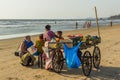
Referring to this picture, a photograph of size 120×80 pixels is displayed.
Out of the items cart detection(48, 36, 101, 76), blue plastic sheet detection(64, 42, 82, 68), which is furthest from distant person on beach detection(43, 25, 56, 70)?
blue plastic sheet detection(64, 42, 82, 68)

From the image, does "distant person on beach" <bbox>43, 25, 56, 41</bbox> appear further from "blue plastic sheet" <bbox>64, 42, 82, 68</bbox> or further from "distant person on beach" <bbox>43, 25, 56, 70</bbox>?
"blue plastic sheet" <bbox>64, 42, 82, 68</bbox>

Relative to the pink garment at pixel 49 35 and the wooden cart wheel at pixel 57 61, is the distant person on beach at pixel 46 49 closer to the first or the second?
the pink garment at pixel 49 35

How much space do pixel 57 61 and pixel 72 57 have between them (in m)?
0.92

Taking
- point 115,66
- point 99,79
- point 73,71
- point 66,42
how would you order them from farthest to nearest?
point 115,66, point 73,71, point 66,42, point 99,79

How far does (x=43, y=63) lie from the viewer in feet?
35.6

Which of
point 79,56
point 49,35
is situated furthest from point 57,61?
point 49,35

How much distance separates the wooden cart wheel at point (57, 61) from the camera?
9.46 metres

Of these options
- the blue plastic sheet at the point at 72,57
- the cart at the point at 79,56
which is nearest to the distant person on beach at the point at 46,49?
the cart at the point at 79,56

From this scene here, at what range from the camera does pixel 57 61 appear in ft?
31.3

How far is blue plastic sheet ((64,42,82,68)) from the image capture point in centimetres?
867

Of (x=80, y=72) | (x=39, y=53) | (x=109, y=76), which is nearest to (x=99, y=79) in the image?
(x=109, y=76)

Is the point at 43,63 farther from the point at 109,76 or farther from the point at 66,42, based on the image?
the point at 109,76

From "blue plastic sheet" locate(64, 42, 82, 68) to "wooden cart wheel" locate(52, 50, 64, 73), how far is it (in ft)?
1.68

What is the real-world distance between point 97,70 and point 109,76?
971mm
